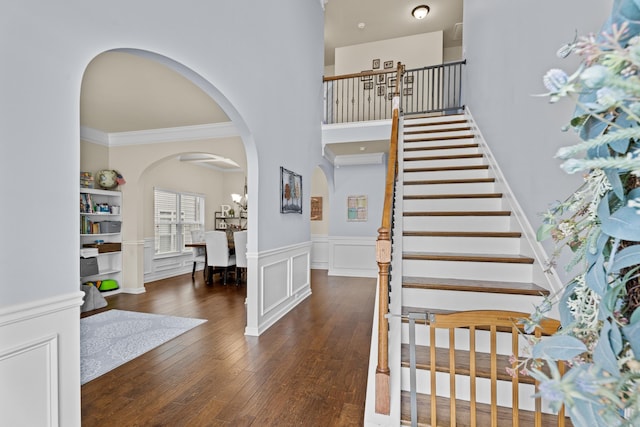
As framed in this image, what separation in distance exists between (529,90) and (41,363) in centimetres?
343

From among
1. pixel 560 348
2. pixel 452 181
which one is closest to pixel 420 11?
pixel 452 181

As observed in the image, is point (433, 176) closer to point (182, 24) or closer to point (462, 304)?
point (462, 304)

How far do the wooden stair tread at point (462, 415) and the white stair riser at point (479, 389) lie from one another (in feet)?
0.09

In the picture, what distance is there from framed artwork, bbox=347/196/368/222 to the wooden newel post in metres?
4.88

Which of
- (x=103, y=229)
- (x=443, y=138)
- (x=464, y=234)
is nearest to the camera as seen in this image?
(x=464, y=234)

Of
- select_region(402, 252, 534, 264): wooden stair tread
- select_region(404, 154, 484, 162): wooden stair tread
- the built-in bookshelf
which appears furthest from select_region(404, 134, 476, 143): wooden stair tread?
the built-in bookshelf

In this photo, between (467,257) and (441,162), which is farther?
(441,162)

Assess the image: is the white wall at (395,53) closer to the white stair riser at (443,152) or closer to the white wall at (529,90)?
the white wall at (529,90)

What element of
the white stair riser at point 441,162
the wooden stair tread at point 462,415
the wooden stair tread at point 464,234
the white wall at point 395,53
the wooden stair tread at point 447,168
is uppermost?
the white wall at point 395,53

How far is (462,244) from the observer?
2576 millimetres

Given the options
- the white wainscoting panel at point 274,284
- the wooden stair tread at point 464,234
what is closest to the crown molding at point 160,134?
the white wainscoting panel at point 274,284

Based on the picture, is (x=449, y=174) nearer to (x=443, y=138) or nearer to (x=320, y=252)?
(x=443, y=138)

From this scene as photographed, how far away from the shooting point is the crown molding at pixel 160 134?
463cm

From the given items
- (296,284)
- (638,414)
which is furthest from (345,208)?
(638,414)
